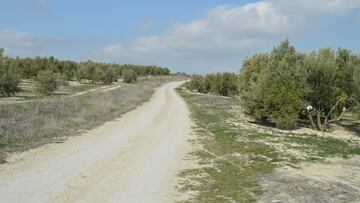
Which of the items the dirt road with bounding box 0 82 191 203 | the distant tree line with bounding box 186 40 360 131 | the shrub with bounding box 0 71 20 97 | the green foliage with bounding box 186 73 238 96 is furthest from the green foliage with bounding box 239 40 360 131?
the green foliage with bounding box 186 73 238 96

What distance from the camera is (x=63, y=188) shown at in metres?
11.5

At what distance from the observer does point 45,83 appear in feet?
237

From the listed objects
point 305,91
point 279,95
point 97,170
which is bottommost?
point 97,170

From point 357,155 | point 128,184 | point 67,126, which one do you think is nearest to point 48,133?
point 67,126

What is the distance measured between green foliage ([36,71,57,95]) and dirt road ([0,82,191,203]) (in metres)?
51.2

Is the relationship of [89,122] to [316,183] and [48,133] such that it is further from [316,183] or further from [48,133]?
[316,183]

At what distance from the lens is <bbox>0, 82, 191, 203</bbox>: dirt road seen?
11.0 meters

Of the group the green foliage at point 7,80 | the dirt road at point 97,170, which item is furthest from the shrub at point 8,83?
the dirt road at point 97,170

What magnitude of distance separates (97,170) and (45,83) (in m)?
61.4

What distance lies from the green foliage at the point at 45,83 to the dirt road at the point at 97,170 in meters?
51.2

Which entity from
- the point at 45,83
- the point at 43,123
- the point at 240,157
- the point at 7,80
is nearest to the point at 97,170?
the point at 240,157

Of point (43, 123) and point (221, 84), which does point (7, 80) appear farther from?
point (221, 84)

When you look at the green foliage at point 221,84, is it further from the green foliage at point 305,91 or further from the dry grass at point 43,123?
the dry grass at point 43,123

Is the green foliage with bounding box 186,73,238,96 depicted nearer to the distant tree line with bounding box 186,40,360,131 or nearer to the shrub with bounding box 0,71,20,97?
the shrub with bounding box 0,71,20,97
